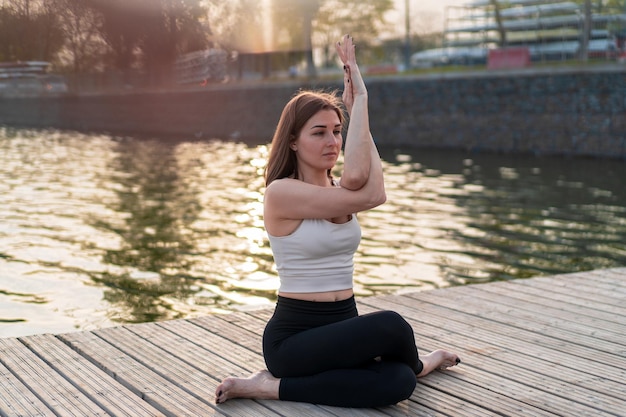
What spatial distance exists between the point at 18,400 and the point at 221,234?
6.78 meters

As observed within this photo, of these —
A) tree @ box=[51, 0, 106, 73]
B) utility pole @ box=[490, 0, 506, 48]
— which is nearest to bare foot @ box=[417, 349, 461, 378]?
tree @ box=[51, 0, 106, 73]

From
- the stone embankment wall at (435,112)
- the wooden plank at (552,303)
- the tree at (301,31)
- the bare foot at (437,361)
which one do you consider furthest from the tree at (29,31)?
the tree at (301,31)

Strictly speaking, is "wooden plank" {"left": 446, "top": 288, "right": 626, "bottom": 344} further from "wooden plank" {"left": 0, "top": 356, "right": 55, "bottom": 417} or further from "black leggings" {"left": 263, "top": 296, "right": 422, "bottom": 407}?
"wooden plank" {"left": 0, "top": 356, "right": 55, "bottom": 417}

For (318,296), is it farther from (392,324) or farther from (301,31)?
(301,31)

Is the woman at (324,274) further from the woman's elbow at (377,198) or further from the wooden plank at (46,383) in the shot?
the wooden plank at (46,383)

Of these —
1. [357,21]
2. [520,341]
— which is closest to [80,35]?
[520,341]

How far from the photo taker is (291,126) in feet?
12.1

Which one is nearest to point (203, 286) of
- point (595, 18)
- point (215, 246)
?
point (215, 246)

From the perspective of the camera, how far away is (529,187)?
15406 millimetres

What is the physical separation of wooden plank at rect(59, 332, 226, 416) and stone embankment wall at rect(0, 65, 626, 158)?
14.1 m

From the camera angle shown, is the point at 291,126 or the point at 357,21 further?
the point at 357,21

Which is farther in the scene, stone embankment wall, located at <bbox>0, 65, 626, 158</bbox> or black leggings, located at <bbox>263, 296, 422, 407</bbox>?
stone embankment wall, located at <bbox>0, 65, 626, 158</bbox>

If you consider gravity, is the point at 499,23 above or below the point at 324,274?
above

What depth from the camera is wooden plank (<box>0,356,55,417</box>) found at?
3.57 m
